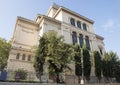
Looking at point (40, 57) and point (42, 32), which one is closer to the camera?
point (40, 57)

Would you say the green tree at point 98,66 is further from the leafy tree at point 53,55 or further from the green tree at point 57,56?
the green tree at point 57,56

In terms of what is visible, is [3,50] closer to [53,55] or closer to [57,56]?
[53,55]

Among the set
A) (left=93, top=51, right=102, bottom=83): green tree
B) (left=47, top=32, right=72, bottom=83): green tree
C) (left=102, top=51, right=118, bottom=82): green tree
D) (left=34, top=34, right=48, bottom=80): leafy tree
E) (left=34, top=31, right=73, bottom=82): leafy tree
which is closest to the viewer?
(left=47, top=32, right=72, bottom=83): green tree

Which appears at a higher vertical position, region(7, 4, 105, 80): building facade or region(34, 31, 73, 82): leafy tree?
region(7, 4, 105, 80): building facade

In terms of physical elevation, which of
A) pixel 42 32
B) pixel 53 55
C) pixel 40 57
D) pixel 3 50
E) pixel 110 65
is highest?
pixel 42 32

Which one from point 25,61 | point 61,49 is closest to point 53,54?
point 61,49

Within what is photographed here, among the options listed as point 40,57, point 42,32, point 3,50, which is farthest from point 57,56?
point 3,50

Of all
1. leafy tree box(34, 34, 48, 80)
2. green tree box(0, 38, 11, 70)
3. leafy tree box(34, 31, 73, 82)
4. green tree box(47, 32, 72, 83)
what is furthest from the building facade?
green tree box(47, 32, 72, 83)

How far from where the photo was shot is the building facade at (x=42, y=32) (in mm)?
25606

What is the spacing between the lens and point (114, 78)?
28.7 m

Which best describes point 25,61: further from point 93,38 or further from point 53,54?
point 93,38

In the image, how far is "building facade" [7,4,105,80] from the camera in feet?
84.0

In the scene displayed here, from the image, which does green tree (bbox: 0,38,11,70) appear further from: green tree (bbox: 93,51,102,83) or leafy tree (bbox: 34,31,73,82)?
green tree (bbox: 93,51,102,83)

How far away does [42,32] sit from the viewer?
27.7 metres
